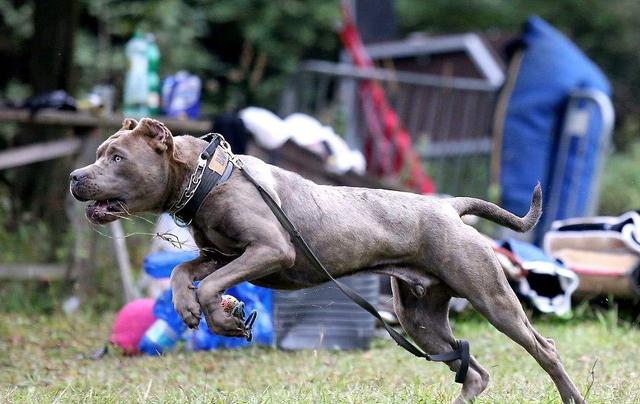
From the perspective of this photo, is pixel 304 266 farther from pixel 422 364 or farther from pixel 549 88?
pixel 549 88

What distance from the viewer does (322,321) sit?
750cm

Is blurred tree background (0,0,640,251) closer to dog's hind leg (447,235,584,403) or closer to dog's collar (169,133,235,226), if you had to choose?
dog's collar (169,133,235,226)

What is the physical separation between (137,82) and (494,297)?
472 cm

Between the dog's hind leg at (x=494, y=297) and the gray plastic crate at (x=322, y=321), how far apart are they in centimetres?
236

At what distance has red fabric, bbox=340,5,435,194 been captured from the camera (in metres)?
12.1

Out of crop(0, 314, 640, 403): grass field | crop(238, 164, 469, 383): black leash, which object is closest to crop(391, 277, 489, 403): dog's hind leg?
crop(238, 164, 469, 383): black leash

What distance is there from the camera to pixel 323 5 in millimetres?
12977

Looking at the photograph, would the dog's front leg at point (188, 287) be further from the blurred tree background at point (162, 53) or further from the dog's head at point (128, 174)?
the blurred tree background at point (162, 53)

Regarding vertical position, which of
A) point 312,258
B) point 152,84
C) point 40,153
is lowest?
point 40,153

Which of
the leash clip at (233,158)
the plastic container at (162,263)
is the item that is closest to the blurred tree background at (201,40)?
the plastic container at (162,263)

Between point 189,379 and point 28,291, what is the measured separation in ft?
10.4

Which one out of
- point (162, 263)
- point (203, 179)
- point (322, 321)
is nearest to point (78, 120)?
point (162, 263)

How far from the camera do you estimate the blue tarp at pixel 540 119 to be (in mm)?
10867

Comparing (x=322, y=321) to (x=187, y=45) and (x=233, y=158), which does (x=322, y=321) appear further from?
(x=187, y=45)
